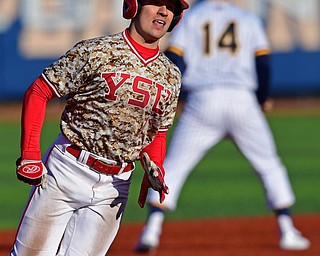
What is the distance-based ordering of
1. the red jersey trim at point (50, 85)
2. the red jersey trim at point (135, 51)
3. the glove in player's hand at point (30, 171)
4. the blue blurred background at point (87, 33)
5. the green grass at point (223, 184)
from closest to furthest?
the glove in player's hand at point (30, 171), the red jersey trim at point (50, 85), the red jersey trim at point (135, 51), the green grass at point (223, 184), the blue blurred background at point (87, 33)

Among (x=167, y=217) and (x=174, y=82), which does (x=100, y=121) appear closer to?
(x=174, y=82)

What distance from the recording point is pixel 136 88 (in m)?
4.17

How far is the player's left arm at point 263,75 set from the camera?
732 cm

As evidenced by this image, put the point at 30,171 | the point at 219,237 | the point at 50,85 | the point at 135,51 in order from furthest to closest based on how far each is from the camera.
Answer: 1. the point at 219,237
2. the point at 135,51
3. the point at 50,85
4. the point at 30,171

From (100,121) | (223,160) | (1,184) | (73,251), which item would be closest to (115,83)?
(100,121)

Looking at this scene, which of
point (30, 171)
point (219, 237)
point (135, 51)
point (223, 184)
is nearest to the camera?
point (30, 171)

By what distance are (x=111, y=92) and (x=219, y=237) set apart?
4.18 meters

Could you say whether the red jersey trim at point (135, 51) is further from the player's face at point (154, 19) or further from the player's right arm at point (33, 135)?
the player's right arm at point (33, 135)

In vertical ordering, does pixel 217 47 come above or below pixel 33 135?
below

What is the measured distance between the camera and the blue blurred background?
2291 cm

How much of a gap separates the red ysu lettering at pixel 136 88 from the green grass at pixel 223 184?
5.05 meters

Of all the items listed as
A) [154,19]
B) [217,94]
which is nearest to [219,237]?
[217,94]

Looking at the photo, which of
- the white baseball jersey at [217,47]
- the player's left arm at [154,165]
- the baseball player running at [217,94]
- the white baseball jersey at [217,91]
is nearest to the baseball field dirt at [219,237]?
the baseball player running at [217,94]

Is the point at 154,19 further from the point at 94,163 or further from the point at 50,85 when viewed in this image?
the point at 94,163
